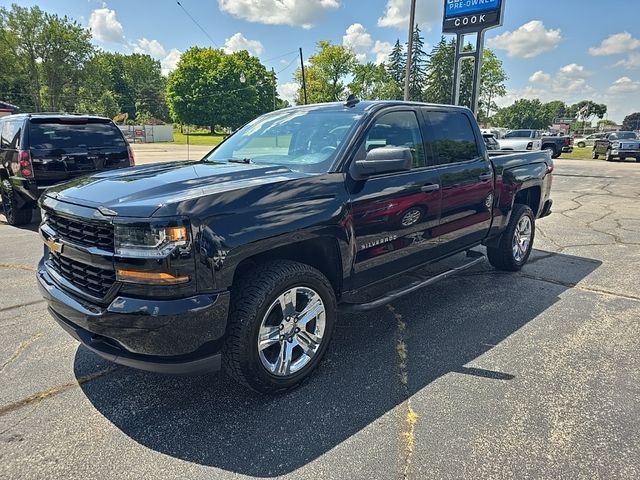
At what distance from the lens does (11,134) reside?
7.46 meters

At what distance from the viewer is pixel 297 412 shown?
272 cm

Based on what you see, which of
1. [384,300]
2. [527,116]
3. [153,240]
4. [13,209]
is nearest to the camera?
[153,240]

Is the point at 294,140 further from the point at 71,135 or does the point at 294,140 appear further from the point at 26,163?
the point at 26,163

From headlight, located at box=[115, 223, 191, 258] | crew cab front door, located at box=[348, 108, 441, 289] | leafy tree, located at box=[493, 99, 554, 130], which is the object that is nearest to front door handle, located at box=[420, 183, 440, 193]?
crew cab front door, located at box=[348, 108, 441, 289]

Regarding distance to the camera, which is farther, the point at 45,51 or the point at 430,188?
the point at 45,51

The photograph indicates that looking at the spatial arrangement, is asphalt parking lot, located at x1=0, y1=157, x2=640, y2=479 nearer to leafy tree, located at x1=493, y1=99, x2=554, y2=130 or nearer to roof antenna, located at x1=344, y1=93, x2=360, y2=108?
roof antenna, located at x1=344, y1=93, x2=360, y2=108

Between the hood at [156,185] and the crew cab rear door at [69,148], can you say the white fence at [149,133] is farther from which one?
the hood at [156,185]

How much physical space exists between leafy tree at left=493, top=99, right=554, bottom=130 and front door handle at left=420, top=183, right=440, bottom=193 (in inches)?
4678

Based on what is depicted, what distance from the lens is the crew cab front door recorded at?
10.7 feet

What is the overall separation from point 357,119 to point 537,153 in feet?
11.0

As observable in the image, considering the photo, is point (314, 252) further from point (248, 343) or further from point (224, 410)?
point (224, 410)

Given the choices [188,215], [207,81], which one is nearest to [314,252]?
[188,215]

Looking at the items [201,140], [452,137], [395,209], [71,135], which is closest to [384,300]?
[395,209]

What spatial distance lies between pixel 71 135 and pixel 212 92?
7161 cm
